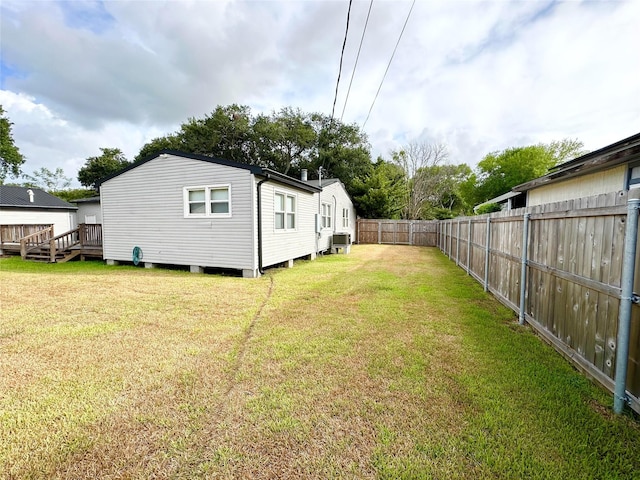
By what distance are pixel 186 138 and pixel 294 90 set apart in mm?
21207

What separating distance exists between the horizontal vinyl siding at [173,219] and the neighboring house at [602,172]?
7.81m

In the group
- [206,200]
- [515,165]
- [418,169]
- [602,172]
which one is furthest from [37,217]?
[515,165]

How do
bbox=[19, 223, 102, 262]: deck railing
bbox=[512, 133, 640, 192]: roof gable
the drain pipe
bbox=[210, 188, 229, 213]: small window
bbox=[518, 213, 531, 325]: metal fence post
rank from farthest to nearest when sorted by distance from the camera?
bbox=[19, 223, 102, 262]: deck railing < bbox=[210, 188, 229, 213]: small window < bbox=[512, 133, 640, 192]: roof gable < bbox=[518, 213, 531, 325]: metal fence post < the drain pipe

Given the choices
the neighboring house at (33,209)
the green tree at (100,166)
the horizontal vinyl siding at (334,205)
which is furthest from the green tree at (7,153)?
the horizontal vinyl siding at (334,205)

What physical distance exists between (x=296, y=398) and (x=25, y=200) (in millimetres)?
22322

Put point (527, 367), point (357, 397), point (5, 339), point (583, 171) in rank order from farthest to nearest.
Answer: point (583, 171) → point (5, 339) → point (527, 367) → point (357, 397)

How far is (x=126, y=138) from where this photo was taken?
35.2 meters

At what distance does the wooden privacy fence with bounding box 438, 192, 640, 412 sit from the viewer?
226cm

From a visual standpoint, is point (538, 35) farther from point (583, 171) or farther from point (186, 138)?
point (186, 138)

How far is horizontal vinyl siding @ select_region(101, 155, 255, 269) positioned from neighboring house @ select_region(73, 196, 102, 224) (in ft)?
43.5

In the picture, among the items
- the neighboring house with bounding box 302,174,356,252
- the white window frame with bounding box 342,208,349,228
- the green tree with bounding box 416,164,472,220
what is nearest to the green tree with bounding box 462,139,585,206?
the green tree with bounding box 416,164,472,220

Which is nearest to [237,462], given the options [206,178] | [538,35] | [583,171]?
[206,178]

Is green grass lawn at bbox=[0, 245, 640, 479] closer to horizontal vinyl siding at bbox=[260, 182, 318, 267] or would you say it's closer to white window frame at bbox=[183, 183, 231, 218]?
horizontal vinyl siding at bbox=[260, 182, 318, 267]

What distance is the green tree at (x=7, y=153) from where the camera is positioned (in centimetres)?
2986
